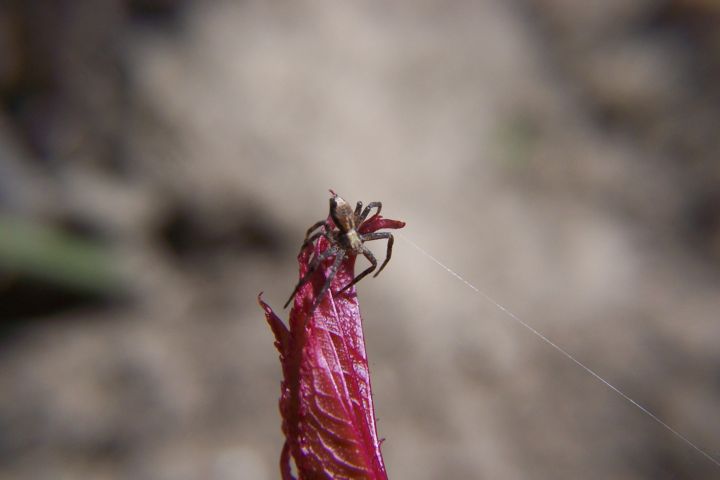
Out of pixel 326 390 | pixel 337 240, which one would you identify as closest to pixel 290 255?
pixel 337 240

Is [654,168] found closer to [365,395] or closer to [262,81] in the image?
[262,81]

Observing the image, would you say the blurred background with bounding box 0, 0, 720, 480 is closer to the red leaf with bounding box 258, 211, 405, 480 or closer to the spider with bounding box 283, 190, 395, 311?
the spider with bounding box 283, 190, 395, 311

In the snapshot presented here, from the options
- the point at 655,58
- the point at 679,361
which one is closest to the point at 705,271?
the point at 679,361

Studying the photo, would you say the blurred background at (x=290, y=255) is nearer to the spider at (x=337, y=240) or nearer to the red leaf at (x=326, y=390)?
the spider at (x=337, y=240)

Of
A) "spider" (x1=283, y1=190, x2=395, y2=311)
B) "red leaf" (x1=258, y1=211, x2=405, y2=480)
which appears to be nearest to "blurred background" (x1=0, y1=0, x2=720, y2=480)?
"spider" (x1=283, y1=190, x2=395, y2=311)

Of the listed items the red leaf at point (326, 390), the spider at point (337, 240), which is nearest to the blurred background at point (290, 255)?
the spider at point (337, 240)

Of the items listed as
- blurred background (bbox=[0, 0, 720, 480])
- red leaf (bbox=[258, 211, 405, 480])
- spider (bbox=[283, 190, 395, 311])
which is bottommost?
red leaf (bbox=[258, 211, 405, 480])
